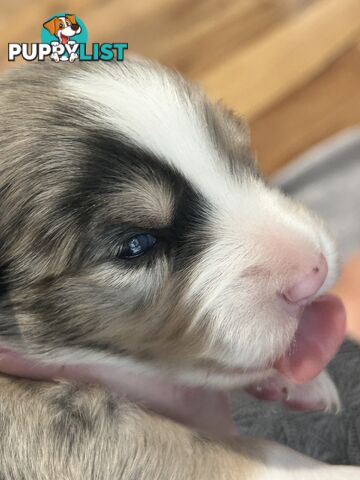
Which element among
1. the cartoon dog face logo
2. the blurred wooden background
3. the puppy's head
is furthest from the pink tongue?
the blurred wooden background

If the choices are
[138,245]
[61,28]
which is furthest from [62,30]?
[138,245]

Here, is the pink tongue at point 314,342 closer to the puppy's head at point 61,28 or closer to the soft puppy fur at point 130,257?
the soft puppy fur at point 130,257

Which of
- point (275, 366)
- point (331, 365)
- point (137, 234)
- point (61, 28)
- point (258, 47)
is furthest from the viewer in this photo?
→ point (258, 47)

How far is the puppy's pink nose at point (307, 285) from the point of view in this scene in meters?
1.24

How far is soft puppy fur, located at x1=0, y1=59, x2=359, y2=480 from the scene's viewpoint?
1.22 m

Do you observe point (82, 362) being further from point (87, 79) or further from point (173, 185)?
point (87, 79)

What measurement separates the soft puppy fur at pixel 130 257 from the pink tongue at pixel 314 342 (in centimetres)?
7

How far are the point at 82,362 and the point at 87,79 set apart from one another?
1.95 ft

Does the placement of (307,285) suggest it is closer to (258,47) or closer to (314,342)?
(314,342)

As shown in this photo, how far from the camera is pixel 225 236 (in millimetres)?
1274

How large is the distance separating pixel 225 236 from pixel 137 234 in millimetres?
172

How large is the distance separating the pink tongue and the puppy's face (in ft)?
0.28

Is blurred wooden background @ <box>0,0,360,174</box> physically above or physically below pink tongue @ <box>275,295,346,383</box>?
above

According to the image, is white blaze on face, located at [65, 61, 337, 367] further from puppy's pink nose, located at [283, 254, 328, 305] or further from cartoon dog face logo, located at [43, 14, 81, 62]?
cartoon dog face logo, located at [43, 14, 81, 62]
